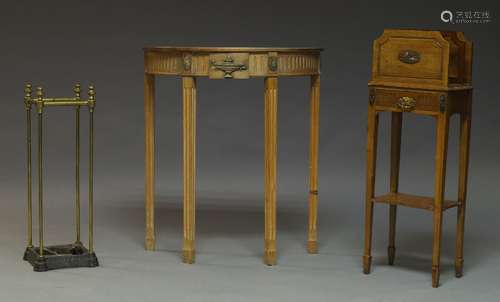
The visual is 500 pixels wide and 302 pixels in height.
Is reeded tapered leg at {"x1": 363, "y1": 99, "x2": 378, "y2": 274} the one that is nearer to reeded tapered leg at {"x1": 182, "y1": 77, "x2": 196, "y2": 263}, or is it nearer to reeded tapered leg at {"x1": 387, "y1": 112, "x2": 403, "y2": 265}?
reeded tapered leg at {"x1": 387, "y1": 112, "x2": 403, "y2": 265}

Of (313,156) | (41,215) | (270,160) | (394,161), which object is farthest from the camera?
(313,156)

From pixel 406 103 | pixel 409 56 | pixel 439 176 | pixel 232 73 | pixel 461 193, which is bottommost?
pixel 461 193

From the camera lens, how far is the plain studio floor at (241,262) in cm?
578

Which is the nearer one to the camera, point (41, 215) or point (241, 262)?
point (41, 215)

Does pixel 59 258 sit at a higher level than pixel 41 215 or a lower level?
lower

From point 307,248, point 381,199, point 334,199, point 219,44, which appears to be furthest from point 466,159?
point 219,44

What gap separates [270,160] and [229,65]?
599 millimetres

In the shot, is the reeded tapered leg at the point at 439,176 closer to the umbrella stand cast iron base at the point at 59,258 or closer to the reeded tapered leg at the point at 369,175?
the reeded tapered leg at the point at 369,175

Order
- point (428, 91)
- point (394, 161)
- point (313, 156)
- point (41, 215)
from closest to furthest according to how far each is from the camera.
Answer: point (428, 91)
point (41, 215)
point (394, 161)
point (313, 156)

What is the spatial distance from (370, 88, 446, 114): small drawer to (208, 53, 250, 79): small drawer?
72 cm

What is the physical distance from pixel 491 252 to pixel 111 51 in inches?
161

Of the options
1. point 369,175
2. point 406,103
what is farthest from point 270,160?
point 406,103

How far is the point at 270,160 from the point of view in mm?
6340

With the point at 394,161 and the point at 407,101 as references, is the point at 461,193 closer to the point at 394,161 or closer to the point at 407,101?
the point at 394,161
